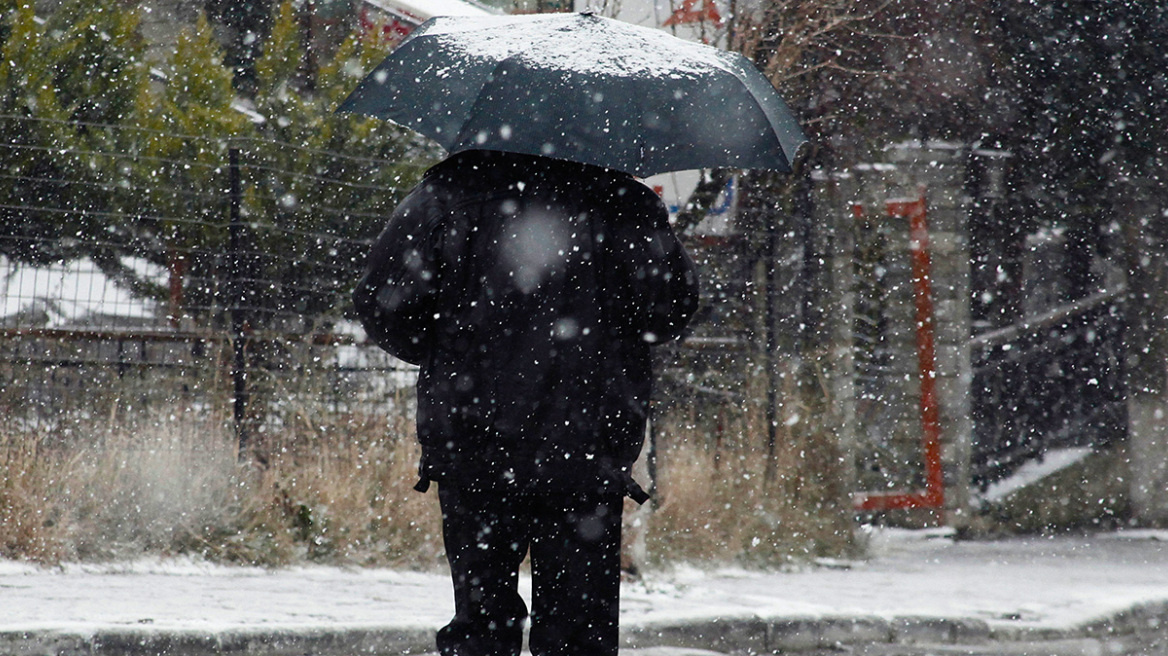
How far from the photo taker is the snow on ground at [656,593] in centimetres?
502

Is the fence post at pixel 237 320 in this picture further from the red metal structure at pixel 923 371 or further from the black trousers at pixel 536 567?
the black trousers at pixel 536 567

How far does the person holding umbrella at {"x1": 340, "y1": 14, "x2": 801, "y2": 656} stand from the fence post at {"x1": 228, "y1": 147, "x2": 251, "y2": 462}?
14.6 feet

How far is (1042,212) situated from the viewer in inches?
416

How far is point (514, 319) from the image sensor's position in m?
2.89

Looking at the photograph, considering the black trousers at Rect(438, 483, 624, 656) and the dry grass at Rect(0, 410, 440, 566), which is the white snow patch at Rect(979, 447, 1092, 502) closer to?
the dry grass at Rect(0, 410, 440, 566)

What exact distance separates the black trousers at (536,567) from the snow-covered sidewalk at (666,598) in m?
1.82

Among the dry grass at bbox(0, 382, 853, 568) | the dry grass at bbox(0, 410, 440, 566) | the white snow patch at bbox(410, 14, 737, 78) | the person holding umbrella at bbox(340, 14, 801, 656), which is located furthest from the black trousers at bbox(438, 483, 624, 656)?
the dry grass at bbox(0, 410, 440, 566)

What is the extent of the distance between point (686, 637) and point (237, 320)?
357 cm

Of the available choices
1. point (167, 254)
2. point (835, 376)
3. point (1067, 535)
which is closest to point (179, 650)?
point (835, 376)

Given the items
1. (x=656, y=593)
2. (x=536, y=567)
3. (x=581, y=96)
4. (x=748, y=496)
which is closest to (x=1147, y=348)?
(x=748, y=496)

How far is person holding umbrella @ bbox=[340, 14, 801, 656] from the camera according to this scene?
289 centimetres

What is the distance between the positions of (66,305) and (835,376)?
552cm

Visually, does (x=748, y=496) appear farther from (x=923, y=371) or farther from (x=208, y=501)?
(x=208, y=501)

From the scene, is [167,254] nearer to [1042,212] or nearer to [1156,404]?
[1042,212]
